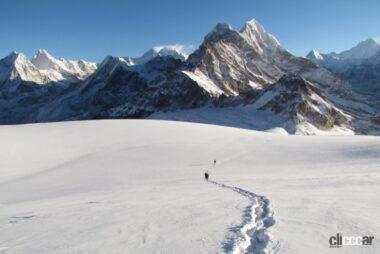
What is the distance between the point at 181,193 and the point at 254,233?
8.18 metres

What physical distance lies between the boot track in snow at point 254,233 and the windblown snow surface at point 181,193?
0.03m

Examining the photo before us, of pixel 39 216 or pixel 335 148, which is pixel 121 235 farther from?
pixel 335 148

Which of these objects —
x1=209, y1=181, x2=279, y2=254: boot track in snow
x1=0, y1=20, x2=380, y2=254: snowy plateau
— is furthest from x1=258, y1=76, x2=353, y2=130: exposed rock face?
x1=209, y1=181, x2=279, y2=254: boot track in snow

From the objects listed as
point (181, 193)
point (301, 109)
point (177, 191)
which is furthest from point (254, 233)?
point (301, 109)

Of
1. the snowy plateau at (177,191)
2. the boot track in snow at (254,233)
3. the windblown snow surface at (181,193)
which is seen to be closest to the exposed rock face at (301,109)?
the snowy plateau at (177,191)

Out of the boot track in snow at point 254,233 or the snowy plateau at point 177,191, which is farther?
the snowy plateau at point 177,191

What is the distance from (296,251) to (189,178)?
1655 cm

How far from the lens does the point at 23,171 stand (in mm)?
30672

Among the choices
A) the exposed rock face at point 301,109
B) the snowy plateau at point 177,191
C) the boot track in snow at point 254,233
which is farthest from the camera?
the exposed rock face at point 301,109

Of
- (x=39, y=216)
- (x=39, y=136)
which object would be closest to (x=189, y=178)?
(x=39, y=216)

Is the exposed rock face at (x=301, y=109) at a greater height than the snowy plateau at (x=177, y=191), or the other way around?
the exposed rock face at (x=301, y=109)

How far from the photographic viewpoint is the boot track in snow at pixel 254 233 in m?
9.07

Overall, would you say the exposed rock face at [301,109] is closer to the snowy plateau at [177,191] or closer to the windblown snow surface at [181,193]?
the snowy plateau at [177,191]

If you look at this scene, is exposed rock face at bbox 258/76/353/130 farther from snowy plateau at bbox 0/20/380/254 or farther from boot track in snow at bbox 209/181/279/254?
boot track in snow at bbox 209/181/279/254
